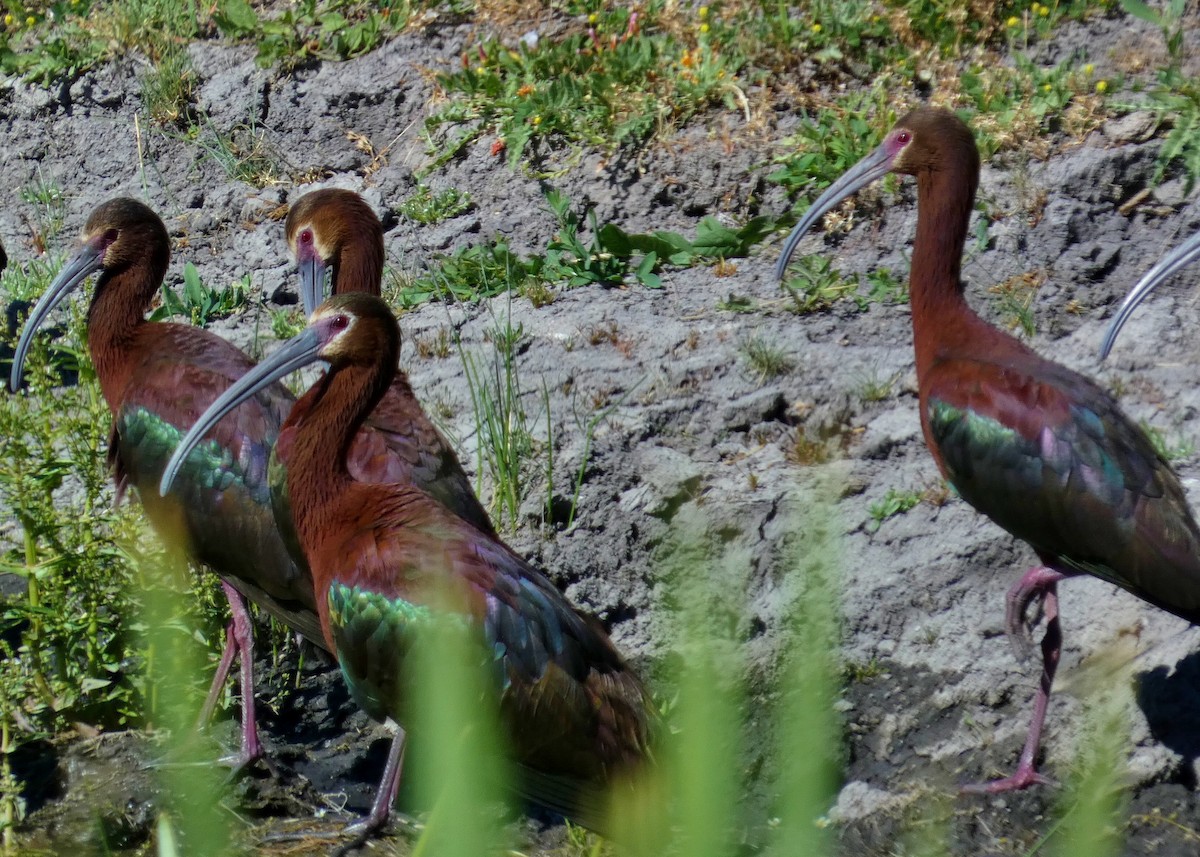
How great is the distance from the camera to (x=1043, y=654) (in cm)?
417

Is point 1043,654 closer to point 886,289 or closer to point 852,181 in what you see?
point 852,181

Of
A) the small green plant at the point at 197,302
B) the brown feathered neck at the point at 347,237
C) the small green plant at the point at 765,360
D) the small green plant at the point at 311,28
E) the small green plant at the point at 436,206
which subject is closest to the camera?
the brown feathered neck at the point at 347,237

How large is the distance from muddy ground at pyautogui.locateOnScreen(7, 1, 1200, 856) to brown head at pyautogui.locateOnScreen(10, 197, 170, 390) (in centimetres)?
117

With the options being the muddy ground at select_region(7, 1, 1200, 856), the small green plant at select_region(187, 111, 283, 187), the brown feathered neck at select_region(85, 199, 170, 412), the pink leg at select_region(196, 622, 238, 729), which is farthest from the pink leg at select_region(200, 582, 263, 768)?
the small green plant at select_region(187, 111, 283, 187)

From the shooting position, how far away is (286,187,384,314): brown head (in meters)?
5.08

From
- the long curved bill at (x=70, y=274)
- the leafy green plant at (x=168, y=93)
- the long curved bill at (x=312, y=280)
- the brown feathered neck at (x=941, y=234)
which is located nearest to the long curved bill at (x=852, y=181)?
the brown feathered neck at (x=941, y=234)

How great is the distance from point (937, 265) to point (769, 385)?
102 cm

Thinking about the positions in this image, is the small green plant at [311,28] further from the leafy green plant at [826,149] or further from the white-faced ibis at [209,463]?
the white-faced ibis at [209,463]

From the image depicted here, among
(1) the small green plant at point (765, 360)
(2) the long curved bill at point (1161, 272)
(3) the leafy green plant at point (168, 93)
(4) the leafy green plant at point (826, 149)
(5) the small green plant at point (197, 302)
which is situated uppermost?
(3) the leafy green plant at point (168, 93)

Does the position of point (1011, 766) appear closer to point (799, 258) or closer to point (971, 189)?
point (971, 189)

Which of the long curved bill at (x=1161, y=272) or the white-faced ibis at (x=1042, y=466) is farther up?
the long curved bill at (x=1161, y=272)

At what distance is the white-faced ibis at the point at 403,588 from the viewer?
11.8 feet

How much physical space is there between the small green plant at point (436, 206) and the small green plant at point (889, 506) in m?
2.92

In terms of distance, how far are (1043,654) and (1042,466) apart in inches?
21.8
